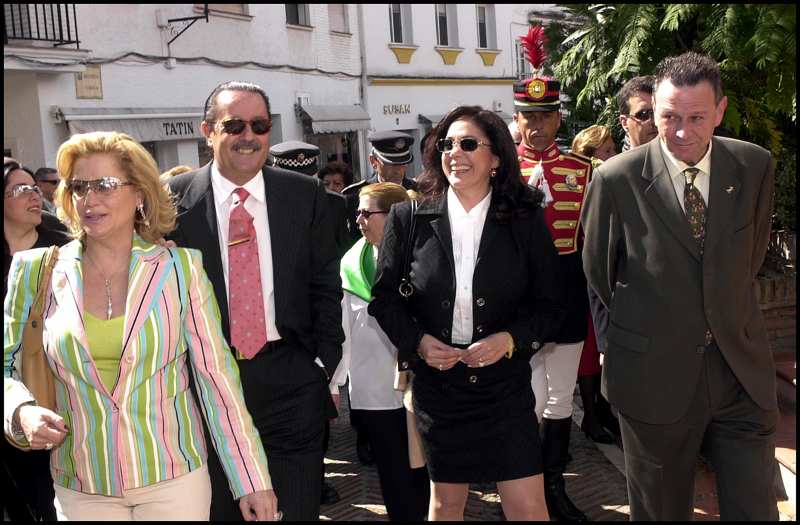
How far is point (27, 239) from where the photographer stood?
475cm

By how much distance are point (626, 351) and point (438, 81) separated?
21071 millimetres

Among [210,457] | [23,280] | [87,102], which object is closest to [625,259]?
[210,457]

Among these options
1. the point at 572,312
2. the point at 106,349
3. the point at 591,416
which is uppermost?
the point at 106,349

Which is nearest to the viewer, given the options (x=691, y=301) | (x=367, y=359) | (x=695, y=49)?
(x=691, y=301)

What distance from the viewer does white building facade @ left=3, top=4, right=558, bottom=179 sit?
1321 cm

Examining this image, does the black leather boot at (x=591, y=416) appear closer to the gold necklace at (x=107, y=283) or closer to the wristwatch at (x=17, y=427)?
the gold necklace at (x=107, y=283)

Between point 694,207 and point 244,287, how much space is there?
5.58 ft

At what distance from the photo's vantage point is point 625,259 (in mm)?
3523

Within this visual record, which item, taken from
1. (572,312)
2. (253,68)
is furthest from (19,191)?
(253,68)

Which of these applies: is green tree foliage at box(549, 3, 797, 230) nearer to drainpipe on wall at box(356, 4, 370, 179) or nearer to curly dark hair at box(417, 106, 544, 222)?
curly dark hair at box(417, 106, 544, 222)

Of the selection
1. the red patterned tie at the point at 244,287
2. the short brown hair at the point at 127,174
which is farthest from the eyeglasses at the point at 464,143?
the short brown hair at the point at 127,174

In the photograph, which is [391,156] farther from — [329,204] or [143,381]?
[143,381]

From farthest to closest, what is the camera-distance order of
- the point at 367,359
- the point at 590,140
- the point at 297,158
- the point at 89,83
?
the point at 89,83 → the point at 297,158 → the point at 590,140 → the point at 367,359

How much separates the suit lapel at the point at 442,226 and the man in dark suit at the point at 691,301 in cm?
62
